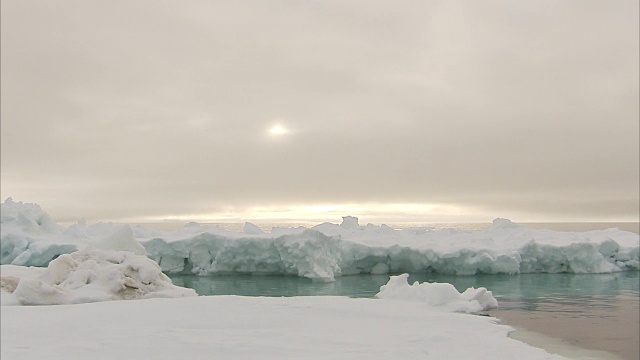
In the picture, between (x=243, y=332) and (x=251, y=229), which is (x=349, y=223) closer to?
(x=251, y=229)

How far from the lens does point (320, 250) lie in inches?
1013

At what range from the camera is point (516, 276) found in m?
27.5

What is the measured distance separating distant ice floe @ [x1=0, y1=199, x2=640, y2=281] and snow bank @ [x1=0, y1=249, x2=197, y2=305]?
37.2ft

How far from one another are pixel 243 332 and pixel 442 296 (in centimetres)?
657

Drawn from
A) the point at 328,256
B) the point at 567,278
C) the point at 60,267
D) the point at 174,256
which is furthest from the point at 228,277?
the point at 567,278

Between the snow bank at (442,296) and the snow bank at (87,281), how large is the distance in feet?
18.2

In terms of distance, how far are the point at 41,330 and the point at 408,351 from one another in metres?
5.15

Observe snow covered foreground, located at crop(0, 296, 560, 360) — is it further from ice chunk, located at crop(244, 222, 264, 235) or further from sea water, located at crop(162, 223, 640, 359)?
ice chunk, located at crop(244, 222, 264, 235)

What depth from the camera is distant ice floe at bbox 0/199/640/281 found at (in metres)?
25.5

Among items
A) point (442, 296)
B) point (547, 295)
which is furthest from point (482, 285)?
point (442, 296)

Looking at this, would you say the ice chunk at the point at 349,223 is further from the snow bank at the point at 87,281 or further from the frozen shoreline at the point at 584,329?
the snow bank at the point at 87,281

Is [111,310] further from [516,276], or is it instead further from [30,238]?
[516,276]

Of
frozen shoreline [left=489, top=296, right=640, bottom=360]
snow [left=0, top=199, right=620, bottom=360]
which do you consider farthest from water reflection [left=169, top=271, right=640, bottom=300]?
snow [left=0, top=199, right=620, bottom=360]

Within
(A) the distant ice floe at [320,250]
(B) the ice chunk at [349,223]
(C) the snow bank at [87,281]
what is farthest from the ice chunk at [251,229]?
(C) the snow bank at [87,281]
